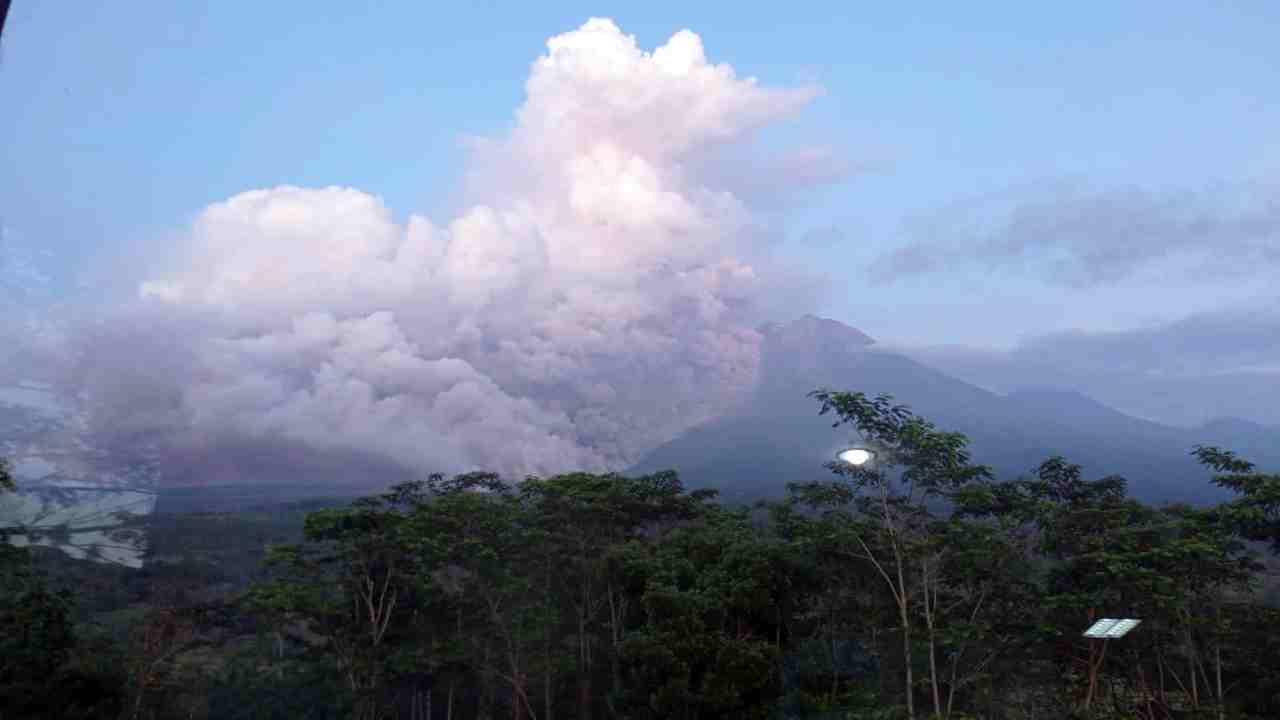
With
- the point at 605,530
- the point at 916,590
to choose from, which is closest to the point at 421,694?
the point at 605,530

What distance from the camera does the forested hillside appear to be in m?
12.5

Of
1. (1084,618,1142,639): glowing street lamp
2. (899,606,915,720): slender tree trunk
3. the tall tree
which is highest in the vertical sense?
the tall tree

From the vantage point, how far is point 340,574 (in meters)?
16.2

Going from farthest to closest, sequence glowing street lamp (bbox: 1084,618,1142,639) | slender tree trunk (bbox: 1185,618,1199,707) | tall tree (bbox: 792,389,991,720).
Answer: tall tree (bbox: 792,389,991,720) < slender tree trunk (bbox: 1185,618,1199,707) < glowing street lamp (bbox: 1084,618,1142,639)

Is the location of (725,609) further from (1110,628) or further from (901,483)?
(1110,628)

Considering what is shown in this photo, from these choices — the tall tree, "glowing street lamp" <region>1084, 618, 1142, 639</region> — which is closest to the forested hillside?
the tall tree

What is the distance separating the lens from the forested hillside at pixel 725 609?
41.0 ft

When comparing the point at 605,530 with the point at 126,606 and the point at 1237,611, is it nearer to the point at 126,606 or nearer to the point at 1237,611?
the point at 1237,611

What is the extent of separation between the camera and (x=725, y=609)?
14.9m

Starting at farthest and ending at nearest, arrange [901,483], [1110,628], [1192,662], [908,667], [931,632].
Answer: [901,483] < [931,632] < [908,667] < [1192,662] < [1110,628]

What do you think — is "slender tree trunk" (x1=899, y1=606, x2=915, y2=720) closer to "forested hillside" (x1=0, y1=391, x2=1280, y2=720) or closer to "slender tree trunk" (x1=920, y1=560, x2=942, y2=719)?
"forested hillside" (x1=0, y1=391, x2=1280, y2=720)

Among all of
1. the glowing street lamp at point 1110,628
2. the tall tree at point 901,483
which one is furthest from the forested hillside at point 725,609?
the glowing street lamp at point 1110,628

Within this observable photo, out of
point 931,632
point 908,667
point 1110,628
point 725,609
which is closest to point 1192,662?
point 1110,628

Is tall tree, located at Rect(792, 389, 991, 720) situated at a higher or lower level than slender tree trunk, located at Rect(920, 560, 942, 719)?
higher
